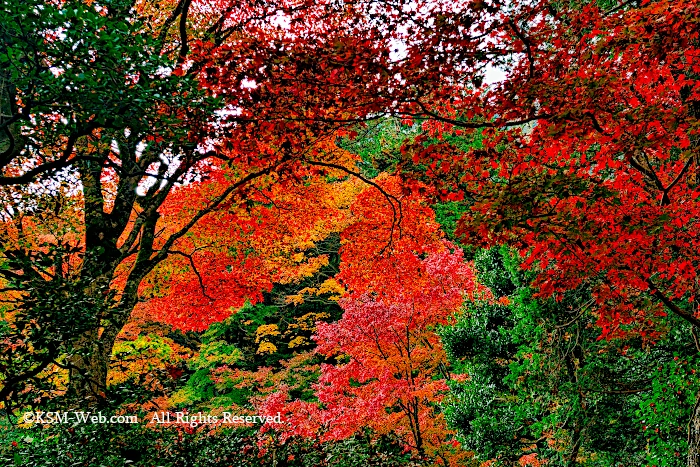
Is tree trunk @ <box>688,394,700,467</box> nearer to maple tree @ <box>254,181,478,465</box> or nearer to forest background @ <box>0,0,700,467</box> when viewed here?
forest background @ <box>0,0,700,467</box>

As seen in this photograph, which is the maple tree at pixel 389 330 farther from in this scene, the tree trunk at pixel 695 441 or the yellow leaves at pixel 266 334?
the tree trunk at pixel 695 441

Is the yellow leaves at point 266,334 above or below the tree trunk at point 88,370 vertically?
above

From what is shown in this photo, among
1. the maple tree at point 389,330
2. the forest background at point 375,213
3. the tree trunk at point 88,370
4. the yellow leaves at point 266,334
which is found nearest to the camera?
the forest background at point 375,213

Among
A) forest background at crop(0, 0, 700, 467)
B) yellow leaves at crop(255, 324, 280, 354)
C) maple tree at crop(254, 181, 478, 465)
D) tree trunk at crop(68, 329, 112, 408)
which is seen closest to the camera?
forest background at crop(0, 0, 700, 467)

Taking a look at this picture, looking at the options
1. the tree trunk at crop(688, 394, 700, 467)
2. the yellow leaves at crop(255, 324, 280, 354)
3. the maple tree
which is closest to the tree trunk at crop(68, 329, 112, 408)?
the maple tree

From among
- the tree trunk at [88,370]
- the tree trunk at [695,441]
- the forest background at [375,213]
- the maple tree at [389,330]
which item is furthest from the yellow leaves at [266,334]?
the tree trunk at [695,441]

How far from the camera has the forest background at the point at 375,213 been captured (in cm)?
366

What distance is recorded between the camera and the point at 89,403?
494 centimetres

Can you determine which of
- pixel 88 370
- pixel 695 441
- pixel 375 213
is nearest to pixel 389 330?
pixel 375 213

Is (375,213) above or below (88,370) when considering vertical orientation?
above

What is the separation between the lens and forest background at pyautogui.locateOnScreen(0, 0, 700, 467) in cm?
366

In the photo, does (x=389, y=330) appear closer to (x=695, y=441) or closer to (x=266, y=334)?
(x=695, y=441)

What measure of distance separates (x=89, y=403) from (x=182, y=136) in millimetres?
3277

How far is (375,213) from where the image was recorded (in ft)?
28.8
